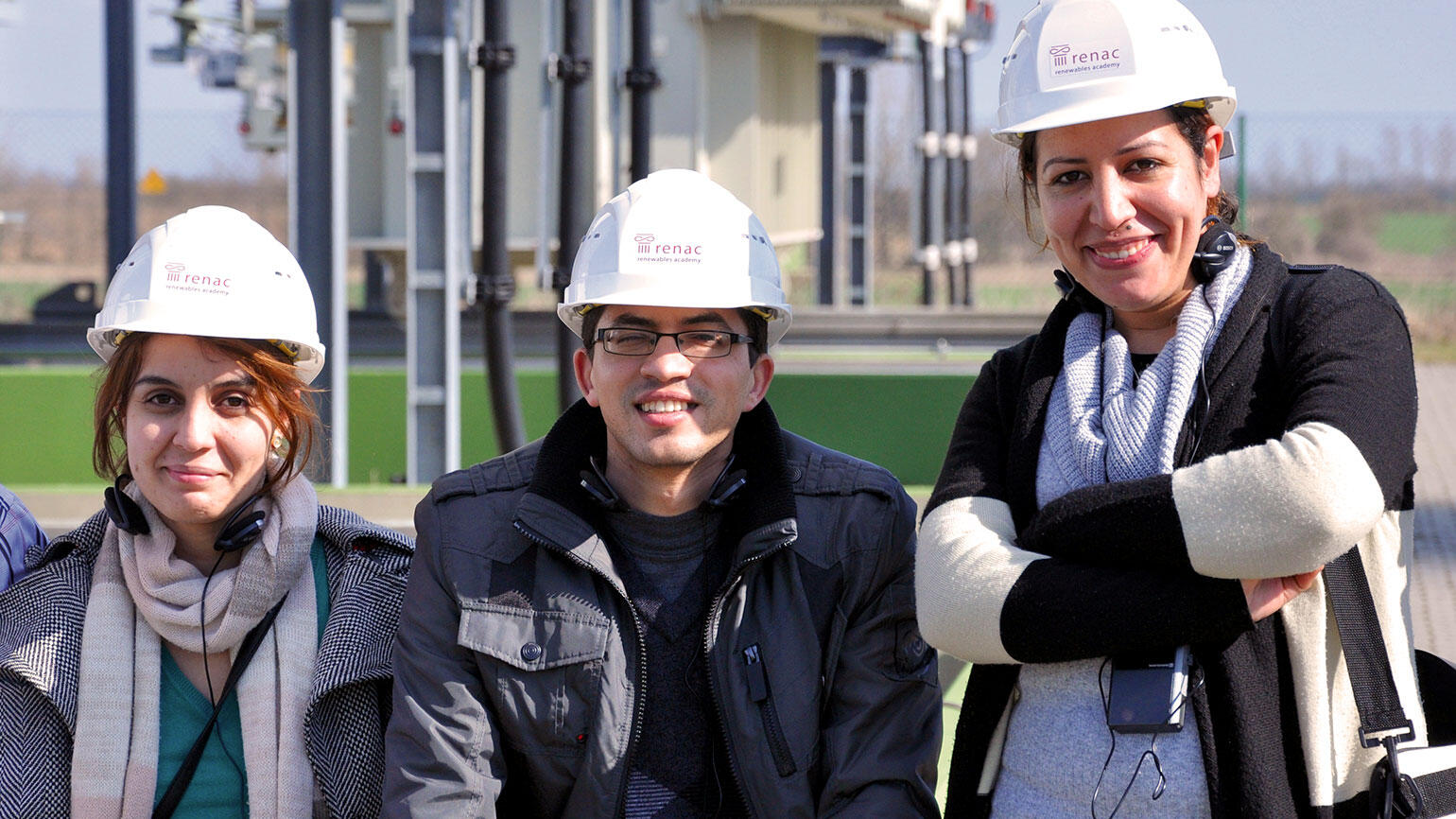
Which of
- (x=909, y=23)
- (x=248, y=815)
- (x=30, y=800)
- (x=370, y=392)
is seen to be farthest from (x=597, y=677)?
(x=909, y=23)

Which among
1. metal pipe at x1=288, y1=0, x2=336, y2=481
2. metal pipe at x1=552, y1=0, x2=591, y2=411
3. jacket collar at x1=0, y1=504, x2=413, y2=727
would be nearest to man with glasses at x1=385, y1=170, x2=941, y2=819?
jacket collar at x1=0, y1=504, x2=413, y2=727

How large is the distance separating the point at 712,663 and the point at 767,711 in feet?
0.42

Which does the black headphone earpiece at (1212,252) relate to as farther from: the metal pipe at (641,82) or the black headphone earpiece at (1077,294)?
the metal pipe at (641,82)

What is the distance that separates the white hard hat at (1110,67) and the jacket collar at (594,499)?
758mm

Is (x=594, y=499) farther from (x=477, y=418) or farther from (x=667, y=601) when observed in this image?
(x=477, y=418)

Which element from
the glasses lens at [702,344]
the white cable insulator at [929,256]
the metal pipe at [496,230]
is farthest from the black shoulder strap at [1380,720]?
the white cable insulator at [929,256]

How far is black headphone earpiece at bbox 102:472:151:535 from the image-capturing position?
287 cm

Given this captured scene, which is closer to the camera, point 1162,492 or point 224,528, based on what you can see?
point 1162,492

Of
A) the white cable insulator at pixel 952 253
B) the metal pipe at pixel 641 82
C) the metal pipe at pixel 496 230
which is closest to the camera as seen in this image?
the metal pipe at pixel 496 230

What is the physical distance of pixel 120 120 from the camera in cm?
1343

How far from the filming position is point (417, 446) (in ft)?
26.5

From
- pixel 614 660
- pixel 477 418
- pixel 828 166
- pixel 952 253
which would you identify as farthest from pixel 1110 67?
pixel 828 166

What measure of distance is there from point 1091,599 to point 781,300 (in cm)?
94

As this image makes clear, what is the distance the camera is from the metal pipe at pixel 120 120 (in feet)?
42.5
